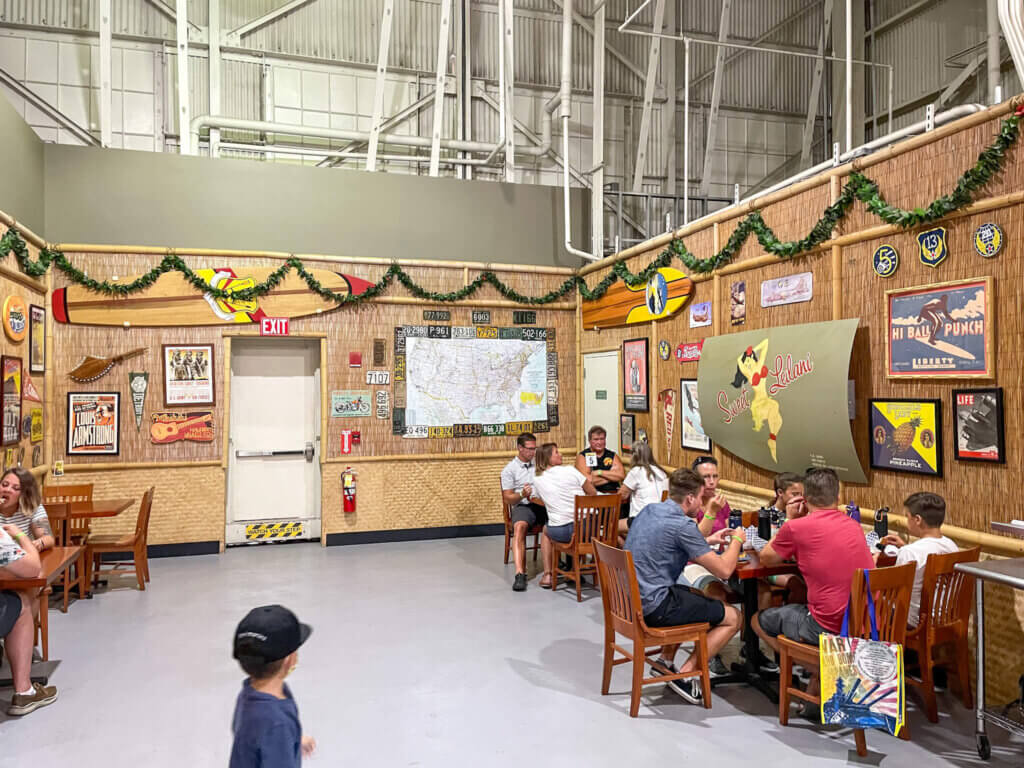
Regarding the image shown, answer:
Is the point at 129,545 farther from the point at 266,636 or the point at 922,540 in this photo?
the point at 922,540

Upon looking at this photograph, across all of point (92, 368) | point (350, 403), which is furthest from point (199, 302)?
point (350, 403)

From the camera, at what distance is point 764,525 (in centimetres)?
424

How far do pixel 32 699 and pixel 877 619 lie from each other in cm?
424

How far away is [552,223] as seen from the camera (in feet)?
28.6

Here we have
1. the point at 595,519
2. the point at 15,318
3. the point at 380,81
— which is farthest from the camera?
the point at 380,81

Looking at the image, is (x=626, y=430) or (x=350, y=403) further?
(x=350, y=403)

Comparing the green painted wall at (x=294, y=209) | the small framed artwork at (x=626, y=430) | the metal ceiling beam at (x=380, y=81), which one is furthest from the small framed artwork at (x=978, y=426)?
the metal ceiling beam at (x=380, y=81)

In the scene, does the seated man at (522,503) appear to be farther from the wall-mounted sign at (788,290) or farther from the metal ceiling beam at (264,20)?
the metal ceiling beam at (264,20)

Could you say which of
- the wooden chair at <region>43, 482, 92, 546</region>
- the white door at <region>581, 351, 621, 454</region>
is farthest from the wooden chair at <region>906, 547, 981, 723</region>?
the wooden chair at <region>43, 482, 92, 546</region>

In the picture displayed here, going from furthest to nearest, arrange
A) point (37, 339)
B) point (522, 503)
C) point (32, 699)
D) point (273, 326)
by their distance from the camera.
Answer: point (273, 326)
point (37, 339)
point (522, 503)
point (32, 699)

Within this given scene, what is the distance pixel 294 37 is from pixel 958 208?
843 cm

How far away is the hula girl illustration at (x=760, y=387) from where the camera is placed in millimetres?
5133

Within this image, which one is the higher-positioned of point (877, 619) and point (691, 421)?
point (691, 421)

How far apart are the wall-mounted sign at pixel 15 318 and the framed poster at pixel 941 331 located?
21.2 ft
